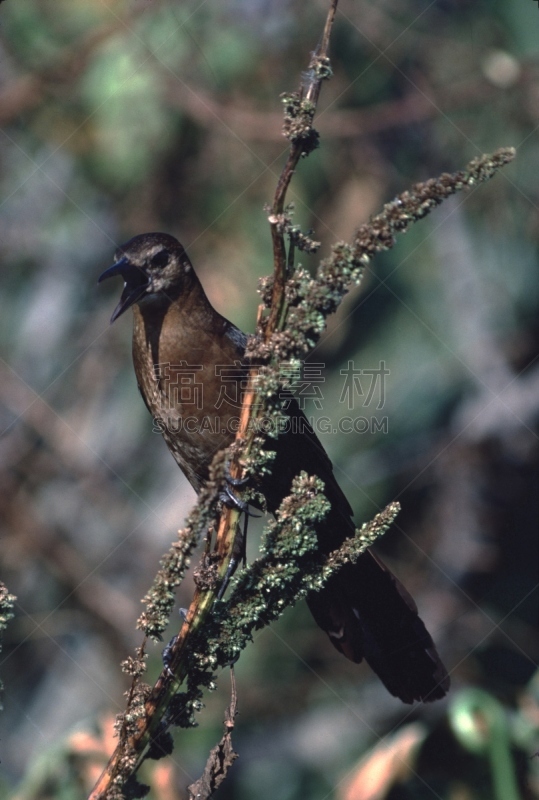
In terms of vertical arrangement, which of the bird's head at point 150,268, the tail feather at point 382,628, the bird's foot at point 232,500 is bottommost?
the tail feather at point 382,628

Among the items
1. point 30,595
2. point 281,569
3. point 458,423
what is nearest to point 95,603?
point 30,595

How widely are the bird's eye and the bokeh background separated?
1.46 m

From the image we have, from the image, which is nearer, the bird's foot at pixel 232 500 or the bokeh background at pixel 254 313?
the bird's foot at pixel 232 500

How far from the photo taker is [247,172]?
498cm

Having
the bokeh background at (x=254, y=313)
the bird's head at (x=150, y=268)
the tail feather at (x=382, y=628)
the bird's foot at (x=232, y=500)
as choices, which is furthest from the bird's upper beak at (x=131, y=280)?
the bokeh background at (x=254, y=313)

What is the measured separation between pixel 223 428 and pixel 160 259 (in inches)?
23.8

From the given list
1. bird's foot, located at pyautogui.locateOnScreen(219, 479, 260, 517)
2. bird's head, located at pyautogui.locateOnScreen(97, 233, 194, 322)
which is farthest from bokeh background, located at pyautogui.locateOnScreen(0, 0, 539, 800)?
bird's foot, located at pyautogui.locateOnScreen(219, 479, 260, 517)

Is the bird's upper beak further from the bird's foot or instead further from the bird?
the bird's foot

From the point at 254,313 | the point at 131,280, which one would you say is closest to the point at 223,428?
→ the point at 131,280

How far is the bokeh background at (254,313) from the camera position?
4699 millimetres

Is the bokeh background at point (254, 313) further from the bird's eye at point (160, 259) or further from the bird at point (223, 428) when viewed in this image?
the bird's eye at point (160, 259)

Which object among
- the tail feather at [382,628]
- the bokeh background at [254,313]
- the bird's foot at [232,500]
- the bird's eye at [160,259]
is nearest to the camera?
the bird's foot at [232,500]

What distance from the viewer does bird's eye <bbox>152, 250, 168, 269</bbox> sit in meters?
3.06

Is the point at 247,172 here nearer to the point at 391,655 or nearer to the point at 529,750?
the point at 391,655
